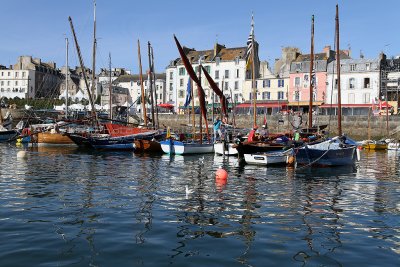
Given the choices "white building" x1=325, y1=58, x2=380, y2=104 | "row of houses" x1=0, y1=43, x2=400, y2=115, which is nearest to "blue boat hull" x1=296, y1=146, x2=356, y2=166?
"row of houses" x1=0, y1=43, x2=400, y2=115

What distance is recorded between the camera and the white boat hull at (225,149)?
122ft

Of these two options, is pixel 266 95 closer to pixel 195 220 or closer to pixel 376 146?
pixel 376 146

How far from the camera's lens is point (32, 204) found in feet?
50.8

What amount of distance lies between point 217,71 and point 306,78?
21.3 m

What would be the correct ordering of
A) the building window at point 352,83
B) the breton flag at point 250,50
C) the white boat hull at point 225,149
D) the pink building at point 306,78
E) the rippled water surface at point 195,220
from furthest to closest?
1. the pink building at point 306,78
2. the building window at point 352,83
3. the white boat hull at point 225,149
4. the breton flag at point 250,50
5. the rippled water surface at point 195,220

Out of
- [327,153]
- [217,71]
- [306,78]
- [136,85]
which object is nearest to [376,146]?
[327,153]

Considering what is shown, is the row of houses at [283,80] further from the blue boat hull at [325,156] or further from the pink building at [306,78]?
the blue boat hull at [325,156]

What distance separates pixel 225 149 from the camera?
37.5 metres

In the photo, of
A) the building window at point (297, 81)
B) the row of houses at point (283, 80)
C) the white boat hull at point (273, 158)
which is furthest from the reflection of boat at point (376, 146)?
the building window at point (297, 81)

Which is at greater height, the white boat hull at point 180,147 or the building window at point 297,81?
the building window at point 297,81

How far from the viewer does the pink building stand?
84.6 metres

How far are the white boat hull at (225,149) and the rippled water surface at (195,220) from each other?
1284 cm

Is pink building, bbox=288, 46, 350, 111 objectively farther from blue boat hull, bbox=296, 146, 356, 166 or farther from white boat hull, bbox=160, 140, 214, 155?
blue boat hull, bbox=296, 146, 356, 166

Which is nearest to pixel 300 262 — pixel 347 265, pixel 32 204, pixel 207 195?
pixel 347 265
